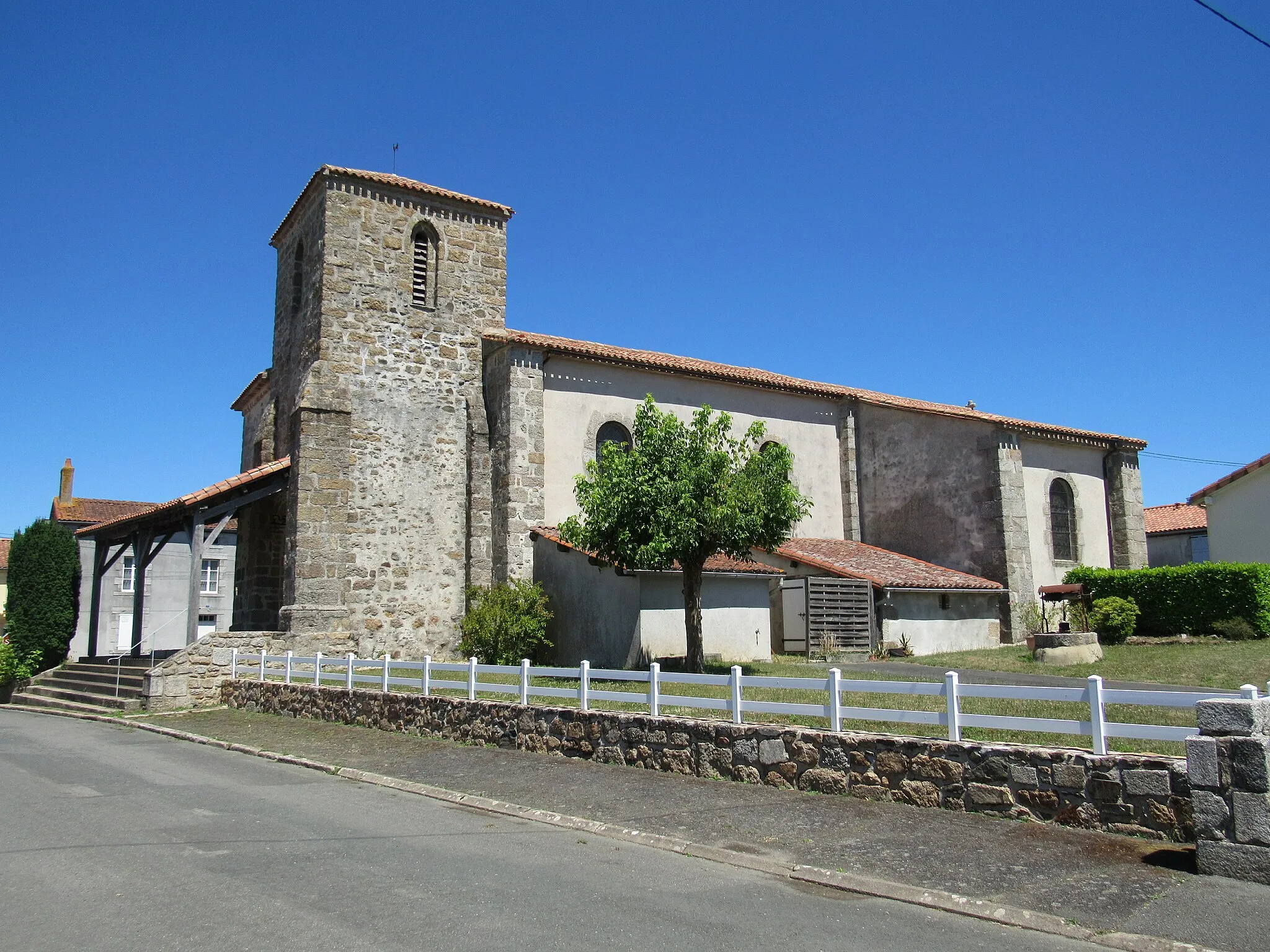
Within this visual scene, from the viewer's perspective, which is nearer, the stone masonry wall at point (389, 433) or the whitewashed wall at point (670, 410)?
the stone masonry wall at point (389, 433)

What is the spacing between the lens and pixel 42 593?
2580 cm

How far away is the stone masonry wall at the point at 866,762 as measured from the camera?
712 centimetres

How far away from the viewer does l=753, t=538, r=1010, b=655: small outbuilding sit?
71.5 feet

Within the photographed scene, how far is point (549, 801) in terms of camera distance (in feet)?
30.9

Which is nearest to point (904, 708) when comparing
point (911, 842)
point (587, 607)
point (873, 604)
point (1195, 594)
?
point (911, 842)

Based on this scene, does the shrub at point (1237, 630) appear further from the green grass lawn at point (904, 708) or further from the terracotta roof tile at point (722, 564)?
the terracotta roof tile at point (722, 564)

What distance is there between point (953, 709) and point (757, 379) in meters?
17.3

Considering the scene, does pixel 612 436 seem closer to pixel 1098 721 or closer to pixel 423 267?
pixel 423 267

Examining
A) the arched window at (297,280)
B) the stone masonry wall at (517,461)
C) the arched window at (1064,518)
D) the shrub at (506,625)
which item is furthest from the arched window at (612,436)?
the arched window at (1064,518)

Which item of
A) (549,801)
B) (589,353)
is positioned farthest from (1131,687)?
(589,353)

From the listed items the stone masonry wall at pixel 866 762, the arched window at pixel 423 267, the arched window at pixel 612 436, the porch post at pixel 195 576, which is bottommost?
the stone masonry wall at pixel 866 762

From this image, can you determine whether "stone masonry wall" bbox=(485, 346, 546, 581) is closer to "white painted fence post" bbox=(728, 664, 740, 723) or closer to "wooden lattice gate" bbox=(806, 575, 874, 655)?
"wooden lattice gate" bbox=(806, 575, 874, 655)

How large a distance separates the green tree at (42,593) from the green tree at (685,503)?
16962 mm

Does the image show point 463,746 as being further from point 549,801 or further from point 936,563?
point 936,563
